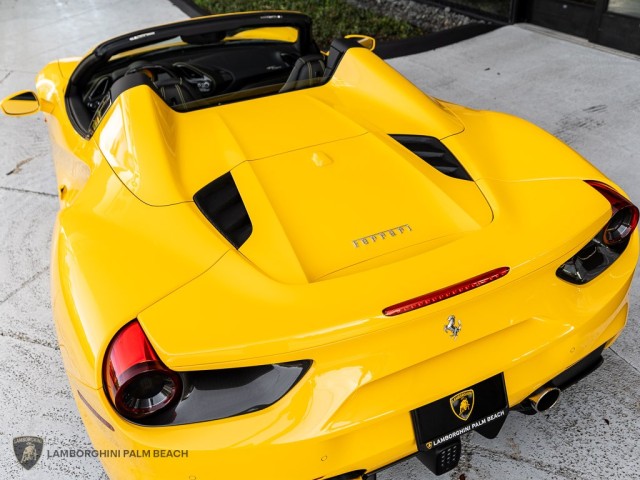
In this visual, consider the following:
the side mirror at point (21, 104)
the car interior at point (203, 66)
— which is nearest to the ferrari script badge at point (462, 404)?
the car interior at point (203, 66)

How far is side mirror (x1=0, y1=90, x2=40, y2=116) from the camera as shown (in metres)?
2.92

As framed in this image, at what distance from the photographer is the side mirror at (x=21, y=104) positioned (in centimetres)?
292

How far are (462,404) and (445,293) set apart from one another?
311 millimetres

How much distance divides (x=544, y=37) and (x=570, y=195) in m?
4.83

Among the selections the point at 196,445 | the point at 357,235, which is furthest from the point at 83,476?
the point at 357,235

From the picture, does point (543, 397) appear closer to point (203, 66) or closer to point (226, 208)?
point (226, 208)

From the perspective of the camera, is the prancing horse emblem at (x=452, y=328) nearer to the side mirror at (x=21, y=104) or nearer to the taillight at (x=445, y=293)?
the taillight at (x=445, y=293)

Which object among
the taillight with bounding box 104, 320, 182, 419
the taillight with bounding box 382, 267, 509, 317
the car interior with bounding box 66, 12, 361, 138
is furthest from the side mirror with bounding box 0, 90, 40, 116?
the taillight with bounding box 382, 267, 509, 317

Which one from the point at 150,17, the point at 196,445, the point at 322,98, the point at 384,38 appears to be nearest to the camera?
the point at 196,445

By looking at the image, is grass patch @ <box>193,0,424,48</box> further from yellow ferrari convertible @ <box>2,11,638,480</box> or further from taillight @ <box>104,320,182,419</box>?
taillight @ <box>104,320,182,419</box>

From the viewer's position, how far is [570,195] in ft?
5.99

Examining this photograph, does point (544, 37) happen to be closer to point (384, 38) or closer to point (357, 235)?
point (384, 38)

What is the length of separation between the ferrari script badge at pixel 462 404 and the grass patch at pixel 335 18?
221 inches

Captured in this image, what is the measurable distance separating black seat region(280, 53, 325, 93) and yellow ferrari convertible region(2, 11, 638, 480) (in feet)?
0.97
